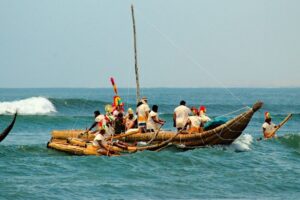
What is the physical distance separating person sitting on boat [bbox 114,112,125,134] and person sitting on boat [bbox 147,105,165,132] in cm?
90

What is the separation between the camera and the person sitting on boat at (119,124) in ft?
76.2

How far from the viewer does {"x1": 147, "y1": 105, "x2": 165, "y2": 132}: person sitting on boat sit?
2278cm

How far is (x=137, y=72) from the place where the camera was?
28.1 meters

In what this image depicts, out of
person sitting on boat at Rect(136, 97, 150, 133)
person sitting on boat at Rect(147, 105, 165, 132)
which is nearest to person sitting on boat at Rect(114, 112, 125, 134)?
person sitting on boat at Rect(136, 97, 150, 133)

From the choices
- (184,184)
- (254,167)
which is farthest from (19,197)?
(254,167)

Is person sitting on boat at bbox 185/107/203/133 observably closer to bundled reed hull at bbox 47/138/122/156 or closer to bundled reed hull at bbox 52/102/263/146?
bundled reed hull at bbox 52/102/263/146

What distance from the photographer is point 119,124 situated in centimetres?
2328

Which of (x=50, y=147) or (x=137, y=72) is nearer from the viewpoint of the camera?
(x=50, y=147)

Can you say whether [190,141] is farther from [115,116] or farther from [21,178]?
[21,178]

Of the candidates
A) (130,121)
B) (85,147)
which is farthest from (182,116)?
(85,147)

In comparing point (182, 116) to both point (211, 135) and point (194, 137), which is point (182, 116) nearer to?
point (194, 137)

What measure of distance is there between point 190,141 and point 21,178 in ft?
19.4

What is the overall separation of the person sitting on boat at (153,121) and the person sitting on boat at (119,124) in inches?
35.6

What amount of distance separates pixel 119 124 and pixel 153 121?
116 centimetres
